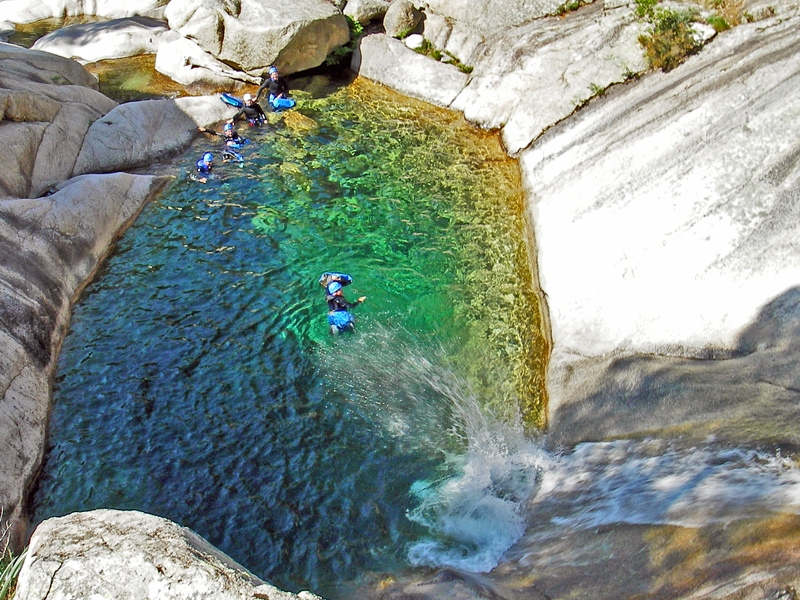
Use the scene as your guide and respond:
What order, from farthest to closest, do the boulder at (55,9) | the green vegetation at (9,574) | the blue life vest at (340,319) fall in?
the boulder at (55,9), the blue life vest at (340,319), the green vegetation at (9,574)

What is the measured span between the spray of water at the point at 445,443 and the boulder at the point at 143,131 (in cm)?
791

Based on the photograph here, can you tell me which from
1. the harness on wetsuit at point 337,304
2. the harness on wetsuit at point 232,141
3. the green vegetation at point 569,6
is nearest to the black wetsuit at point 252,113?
the harness on wetsuit at point 232,141

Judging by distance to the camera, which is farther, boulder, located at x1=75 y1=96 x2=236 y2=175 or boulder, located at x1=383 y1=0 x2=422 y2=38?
boulder, located at x1=383 y1=0 x2=422 y2=38

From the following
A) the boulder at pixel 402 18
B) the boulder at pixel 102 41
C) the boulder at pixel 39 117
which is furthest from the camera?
the boulder at pixel 102 41

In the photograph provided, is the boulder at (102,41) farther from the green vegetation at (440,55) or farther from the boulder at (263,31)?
the green vegetation at (440,55)

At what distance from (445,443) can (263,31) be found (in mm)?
13330

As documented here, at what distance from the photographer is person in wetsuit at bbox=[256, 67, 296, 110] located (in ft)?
59.1

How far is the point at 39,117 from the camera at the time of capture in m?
14.9

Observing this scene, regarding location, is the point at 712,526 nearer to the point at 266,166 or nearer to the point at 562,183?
the point at 562,183

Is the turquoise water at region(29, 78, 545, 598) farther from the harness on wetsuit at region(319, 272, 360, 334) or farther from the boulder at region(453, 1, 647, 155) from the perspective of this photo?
the boulder at region(453, 1, 647, 155)

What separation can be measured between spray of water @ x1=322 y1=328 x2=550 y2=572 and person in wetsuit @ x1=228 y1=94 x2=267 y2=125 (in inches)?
332

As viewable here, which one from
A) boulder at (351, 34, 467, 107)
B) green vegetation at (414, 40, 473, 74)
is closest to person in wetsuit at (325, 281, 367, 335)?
boulder at (351, 34, 467, 107)

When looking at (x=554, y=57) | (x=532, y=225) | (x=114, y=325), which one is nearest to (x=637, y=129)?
(x=532, y=225)

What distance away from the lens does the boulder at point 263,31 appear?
60.8 ft
